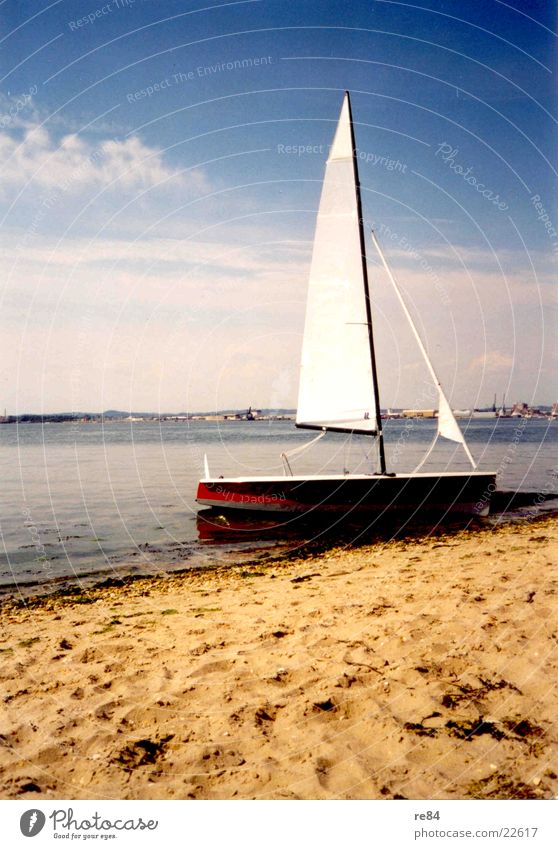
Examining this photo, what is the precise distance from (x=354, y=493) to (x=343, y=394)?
3.64 meters

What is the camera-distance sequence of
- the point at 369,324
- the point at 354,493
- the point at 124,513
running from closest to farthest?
the point at 354,493 < the point at 369,324 < the point at 124,513

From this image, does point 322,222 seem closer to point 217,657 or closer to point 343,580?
point 343,580

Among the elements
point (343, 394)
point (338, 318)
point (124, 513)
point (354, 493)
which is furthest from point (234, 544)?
point (338, 318)

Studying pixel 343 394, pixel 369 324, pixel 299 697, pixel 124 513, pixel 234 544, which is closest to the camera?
pixel 299 697

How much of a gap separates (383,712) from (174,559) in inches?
455

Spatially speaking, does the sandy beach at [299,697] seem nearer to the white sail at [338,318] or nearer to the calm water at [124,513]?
the calm water at [124,513]

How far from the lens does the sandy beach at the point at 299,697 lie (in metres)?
4.64

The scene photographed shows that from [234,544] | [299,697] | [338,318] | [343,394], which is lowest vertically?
[234,544]

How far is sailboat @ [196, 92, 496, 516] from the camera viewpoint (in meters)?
19.0

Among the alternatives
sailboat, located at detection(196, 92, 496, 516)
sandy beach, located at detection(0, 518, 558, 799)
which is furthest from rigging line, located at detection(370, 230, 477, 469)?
sandy beach, located at detection(0, 518, 558, 799)

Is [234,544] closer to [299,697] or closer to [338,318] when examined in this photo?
[338,318]

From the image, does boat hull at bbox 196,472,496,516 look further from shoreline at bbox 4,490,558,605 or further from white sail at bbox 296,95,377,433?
white sail at bbox 296,95,377,433

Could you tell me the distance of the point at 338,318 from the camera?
1980cm
